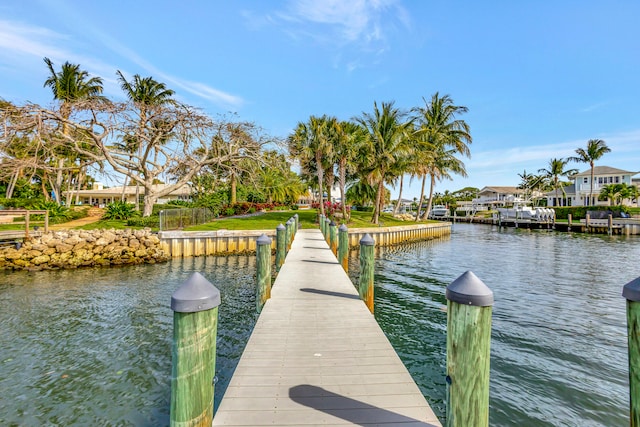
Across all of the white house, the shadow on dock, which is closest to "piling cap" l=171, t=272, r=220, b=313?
the shadow on dock

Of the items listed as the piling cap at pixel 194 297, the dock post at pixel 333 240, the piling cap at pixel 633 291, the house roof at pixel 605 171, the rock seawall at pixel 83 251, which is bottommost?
the rock seawall at pixel 83 251

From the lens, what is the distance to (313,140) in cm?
2886

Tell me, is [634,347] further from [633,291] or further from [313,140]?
[313,140]

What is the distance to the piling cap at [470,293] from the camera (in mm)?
2557

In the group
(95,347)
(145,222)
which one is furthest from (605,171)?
(95,347)

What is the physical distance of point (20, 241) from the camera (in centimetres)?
1638

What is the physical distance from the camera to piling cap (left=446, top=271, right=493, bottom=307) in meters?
2.56

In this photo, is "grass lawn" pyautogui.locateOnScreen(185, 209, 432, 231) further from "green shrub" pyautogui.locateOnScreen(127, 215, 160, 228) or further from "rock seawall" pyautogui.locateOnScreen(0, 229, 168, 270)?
"rock seawall" pyautogui.locateOnScreen(0, 229, 168, 270)

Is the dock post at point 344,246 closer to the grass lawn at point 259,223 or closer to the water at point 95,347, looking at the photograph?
the water at point 95,347

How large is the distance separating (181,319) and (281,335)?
2.69 metres

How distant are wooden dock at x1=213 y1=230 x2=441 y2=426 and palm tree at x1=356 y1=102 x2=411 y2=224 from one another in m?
23.7

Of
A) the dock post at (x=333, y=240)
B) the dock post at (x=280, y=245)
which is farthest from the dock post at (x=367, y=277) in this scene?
the dock post at (x=333, y=240)

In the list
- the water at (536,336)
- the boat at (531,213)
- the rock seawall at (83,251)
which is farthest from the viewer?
the boat at (531,213)

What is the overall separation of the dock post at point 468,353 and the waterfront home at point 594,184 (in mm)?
67842
